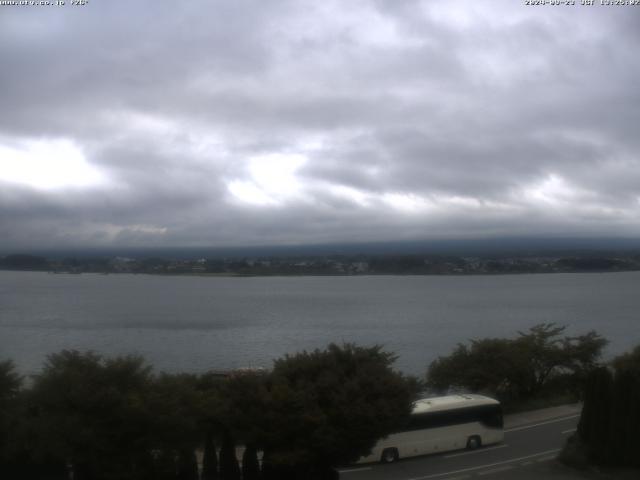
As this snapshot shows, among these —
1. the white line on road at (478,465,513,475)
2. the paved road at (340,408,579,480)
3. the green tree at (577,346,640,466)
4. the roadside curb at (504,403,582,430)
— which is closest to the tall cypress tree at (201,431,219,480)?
the paved road at (340,408,579,480)

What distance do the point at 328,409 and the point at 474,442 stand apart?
7.43m

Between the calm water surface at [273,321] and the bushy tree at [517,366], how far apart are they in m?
10.9

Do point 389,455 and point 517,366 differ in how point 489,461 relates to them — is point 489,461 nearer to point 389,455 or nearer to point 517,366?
point 389,455

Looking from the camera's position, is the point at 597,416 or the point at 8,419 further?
the point at 597,416

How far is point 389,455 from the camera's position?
65.0ft

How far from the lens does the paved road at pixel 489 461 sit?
59.9ft

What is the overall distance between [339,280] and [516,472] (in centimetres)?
14463

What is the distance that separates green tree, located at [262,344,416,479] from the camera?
15.4m

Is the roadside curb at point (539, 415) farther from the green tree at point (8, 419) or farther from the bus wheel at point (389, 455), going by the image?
the green tree at point (8, 419)

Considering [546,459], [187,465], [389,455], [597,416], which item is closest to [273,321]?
[389,455]

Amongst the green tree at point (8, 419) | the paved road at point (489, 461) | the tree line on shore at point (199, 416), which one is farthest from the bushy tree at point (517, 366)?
the green tree at point (8, 419)

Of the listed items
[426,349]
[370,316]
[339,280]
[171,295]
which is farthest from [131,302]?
[339,280]

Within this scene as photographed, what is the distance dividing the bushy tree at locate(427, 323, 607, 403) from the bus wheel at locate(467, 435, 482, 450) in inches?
285

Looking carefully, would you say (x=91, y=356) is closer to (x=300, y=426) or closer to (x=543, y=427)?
(x=300, y=426)
